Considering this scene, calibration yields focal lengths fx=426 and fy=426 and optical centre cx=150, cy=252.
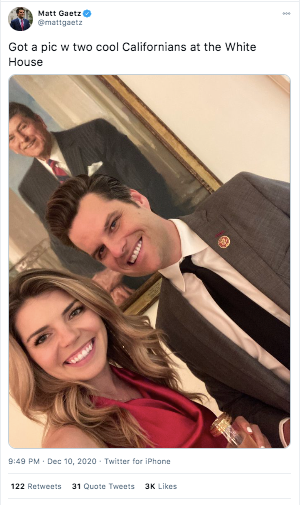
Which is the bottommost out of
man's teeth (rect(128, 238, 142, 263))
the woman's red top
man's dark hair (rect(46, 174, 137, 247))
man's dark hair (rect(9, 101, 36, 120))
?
the woman's red top

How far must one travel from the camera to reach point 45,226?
5.69ft

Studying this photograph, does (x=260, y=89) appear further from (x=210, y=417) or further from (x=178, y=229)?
(x=210, y=417)

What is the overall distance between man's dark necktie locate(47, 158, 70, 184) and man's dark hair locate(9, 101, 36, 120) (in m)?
0.20

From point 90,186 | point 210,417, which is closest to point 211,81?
point 90,186

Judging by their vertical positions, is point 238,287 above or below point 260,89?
below

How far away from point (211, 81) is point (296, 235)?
0.84 m

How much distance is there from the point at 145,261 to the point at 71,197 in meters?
0.39

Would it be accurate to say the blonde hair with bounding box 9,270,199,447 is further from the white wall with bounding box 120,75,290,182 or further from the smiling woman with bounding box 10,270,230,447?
the white wall with bounding box 120,75,290,182

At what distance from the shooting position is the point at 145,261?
175cm

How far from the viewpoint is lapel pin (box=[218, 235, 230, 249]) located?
5.58ft
